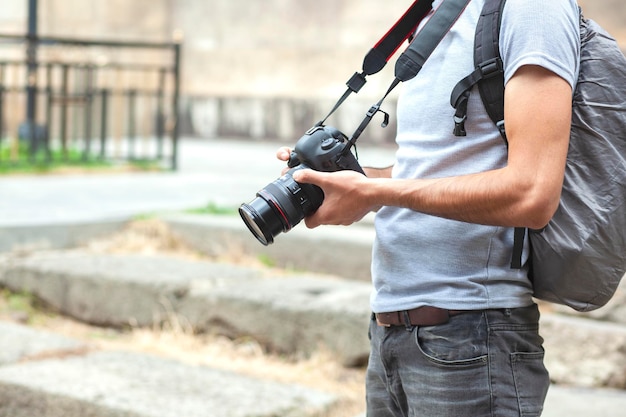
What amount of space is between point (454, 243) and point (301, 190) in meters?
0.33

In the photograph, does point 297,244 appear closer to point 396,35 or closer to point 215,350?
point 215,350

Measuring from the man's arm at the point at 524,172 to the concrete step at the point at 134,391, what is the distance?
168 cm

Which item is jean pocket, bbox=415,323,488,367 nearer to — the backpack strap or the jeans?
the jeans

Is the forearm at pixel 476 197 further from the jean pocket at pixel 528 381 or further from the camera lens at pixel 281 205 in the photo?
the jean pocket at pixel 528 381

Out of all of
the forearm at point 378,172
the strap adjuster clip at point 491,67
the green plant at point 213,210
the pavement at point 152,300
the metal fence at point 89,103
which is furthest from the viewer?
the metal fence at point 89,103

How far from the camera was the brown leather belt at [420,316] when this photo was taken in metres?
1.98

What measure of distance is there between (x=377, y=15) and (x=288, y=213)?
12.1 metres

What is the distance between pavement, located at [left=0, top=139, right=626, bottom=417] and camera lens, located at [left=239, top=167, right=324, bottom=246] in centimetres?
141

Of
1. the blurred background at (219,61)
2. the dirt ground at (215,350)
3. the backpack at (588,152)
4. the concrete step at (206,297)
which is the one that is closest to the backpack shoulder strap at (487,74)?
the backpack at (588,152)

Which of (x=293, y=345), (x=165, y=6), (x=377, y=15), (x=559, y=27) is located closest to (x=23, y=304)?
(x=293, y=345)

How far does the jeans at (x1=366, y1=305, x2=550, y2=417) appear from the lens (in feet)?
6.35

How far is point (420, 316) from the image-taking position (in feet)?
6.57

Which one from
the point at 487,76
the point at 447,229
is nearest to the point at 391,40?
the point at 487,76

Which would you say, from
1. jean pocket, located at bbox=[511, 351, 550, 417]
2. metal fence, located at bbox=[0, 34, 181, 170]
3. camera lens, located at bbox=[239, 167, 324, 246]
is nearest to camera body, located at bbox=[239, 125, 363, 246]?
camera lens, located at bbox=[239, 167, 324, 246]
